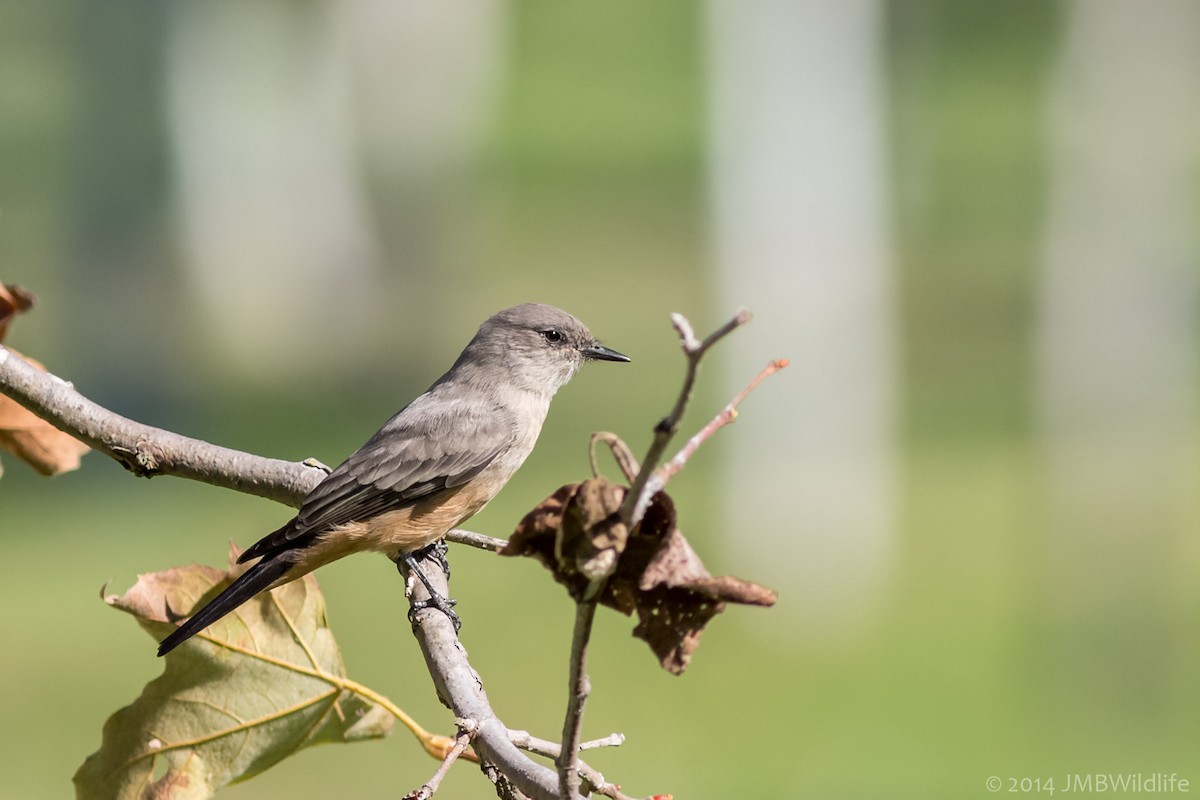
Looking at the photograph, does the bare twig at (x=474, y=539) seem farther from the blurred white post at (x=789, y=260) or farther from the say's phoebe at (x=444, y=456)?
the blurred white post at (x=789, y=260)

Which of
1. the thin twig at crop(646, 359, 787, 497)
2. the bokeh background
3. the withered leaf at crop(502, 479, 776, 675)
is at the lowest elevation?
the bokeh background

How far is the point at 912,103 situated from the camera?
30703 millimetres

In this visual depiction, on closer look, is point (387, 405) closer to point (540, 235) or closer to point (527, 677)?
point (527, 677)

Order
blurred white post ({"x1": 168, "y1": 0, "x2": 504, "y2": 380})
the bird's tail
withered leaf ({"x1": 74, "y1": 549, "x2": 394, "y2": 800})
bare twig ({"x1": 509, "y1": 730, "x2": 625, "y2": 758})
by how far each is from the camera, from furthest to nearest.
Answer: blurred white post ({"x1": 168, "y1": 0, "x2": 504, "y2": 380}) → the bird's tail → withered leaf ({"x1": 74, "y1": 549, "x2": 394, "y2": 800}) → bare twig ({"x1": 509, "y1": 730, "x2": 625, "y2": 758})

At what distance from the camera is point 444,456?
15.3 ft

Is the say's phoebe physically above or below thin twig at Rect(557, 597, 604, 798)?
below

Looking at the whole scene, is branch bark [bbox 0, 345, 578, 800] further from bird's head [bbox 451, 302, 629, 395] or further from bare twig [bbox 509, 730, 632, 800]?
bird's head [bbox 451, 302, 629, 395]

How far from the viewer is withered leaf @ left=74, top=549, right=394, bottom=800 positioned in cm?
289

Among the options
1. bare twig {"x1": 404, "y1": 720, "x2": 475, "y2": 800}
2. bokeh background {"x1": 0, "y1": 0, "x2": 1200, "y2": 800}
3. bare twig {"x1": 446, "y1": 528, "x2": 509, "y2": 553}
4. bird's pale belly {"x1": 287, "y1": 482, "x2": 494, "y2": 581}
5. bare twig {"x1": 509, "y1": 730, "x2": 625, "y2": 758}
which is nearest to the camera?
bare twig {"x1": 404, "y1": 720, "x2": 475, "y2": 800}

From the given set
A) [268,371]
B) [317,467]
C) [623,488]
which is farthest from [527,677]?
[268,371]

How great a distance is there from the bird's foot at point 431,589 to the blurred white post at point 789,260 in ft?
25.3

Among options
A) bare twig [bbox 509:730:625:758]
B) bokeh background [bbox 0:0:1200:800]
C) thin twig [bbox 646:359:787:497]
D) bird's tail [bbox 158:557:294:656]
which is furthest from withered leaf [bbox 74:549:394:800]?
bokeh background [bbox 0:0:1200:800]

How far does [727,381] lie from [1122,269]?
390 cm

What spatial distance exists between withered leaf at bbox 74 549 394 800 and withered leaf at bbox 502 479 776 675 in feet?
4.17
